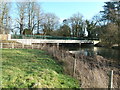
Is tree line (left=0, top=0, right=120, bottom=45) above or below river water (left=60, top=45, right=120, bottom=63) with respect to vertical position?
above

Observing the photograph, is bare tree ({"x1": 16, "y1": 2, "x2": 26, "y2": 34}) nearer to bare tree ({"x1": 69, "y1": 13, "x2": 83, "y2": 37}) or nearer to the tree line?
the tree line

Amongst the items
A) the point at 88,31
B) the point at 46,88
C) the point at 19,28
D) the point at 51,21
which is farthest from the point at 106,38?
the point at 46,88

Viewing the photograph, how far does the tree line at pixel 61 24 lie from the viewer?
24.1 metres

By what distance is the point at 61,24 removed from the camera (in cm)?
3869

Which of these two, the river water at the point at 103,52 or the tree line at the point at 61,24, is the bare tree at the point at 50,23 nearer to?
the tree line at the point at 61,24

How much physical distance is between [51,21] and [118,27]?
64.3 ft

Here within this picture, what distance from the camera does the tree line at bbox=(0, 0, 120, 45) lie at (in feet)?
79.1

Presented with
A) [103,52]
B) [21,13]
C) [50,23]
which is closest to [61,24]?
[50,23]

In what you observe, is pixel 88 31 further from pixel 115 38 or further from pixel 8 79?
pixel 8 79

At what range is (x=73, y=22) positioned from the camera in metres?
37.8

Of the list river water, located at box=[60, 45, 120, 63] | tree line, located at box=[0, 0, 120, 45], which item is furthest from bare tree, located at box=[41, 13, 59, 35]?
river water, located at box=[60, 45, 120, 63]

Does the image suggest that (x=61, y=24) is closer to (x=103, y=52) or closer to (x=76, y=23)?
(x=76, y=23)

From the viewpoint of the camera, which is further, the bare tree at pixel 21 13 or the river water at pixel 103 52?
the bare tree at pixel 21 13

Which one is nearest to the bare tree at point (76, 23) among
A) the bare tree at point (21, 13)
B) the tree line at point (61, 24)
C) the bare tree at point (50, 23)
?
the tree line at point (61, 24)
